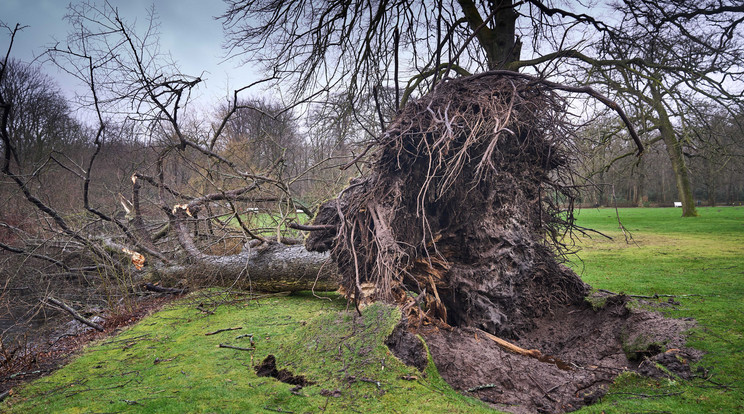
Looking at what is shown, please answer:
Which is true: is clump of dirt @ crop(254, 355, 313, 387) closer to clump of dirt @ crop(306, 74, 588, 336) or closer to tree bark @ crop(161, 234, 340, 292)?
clump of dirt @ crop(306, 74, 588, 336)

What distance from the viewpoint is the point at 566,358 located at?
142 inches

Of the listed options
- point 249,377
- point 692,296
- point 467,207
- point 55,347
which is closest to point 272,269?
point 55,347

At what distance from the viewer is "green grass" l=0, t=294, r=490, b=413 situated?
8.41ft

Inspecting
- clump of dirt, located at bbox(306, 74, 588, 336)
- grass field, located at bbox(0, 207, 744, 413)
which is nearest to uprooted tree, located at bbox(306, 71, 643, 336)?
clump of dirt, located at bbox(306, 74, 588, 336)

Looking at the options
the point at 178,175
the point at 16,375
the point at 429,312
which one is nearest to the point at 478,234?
the point at 429,312

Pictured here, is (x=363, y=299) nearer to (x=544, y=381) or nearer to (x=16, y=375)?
(x=544, y=381)

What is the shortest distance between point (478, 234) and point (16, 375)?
4.64 meters

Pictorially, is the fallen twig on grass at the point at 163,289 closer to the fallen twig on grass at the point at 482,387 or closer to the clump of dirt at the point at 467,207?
the clump of dirt at the point at 467,207

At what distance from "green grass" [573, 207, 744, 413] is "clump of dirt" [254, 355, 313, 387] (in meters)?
1.94

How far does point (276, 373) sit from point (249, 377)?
0.21 metres

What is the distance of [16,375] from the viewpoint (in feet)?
12.0

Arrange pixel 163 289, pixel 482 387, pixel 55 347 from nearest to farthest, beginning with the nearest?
1. pixel 482 387
2. pixel 55 347
3. pixel 163 289

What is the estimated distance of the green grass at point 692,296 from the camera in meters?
2.48

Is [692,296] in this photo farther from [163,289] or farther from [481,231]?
[163,289]
